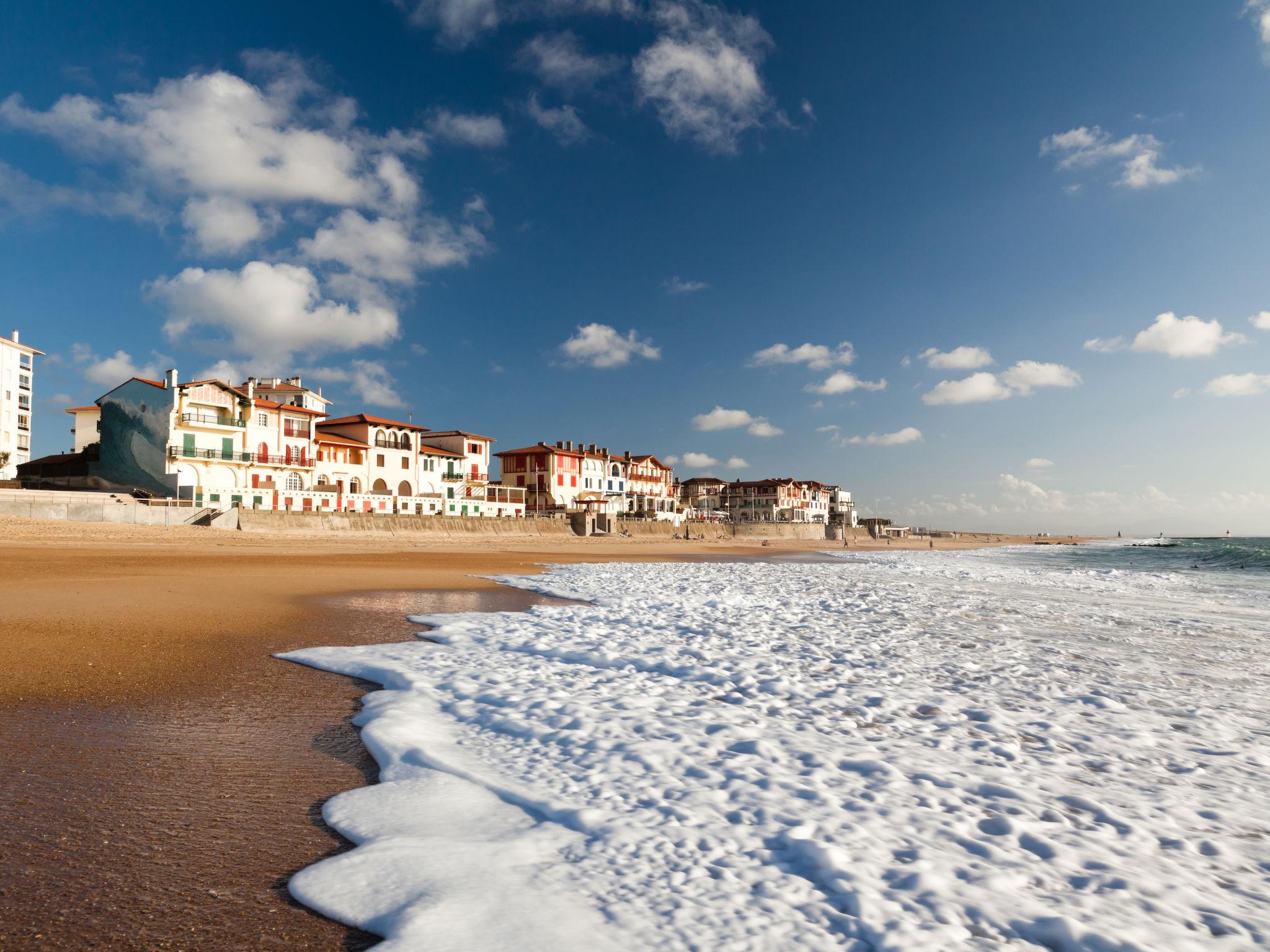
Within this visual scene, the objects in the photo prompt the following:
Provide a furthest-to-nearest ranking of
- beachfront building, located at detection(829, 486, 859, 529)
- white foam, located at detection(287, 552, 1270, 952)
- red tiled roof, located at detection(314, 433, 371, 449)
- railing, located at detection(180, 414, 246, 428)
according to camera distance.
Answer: beachfront building, located at detection(829, 486, 859, 529), red tiled roof, located at detection(314, 433, 371, 449), railing, located at detection(180, 414, 246, 428), white foam, located at detection(287, 552, 1270, 952)

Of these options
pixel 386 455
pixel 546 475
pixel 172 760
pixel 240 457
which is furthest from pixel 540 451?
pixel 172 760

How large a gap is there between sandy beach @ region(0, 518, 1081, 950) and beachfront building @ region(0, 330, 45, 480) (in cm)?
7182

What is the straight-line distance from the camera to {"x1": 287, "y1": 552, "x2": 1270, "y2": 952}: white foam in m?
2.55

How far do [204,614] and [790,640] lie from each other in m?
7.87

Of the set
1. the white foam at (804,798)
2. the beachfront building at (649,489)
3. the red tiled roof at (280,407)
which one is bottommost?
the white foam at (804,798)

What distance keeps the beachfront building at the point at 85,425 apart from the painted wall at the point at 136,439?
3.73 m

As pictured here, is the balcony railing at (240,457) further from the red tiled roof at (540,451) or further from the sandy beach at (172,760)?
the sandy beach at (172,760)

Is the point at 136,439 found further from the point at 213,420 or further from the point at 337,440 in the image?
the point at 337,440

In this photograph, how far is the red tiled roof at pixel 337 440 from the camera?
53000mm

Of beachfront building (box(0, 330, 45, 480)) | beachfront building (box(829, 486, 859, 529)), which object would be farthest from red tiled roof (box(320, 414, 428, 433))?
beachfront building (box(829, 486, 859, 529))

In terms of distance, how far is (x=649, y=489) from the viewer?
88.1 metres

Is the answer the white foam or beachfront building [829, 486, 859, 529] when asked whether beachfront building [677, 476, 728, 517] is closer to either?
beachfront building [829, 486, 859, 529]

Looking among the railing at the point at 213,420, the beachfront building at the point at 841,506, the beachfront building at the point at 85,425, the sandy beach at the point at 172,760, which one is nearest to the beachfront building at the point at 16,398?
the beachfront building at the point at 85,425

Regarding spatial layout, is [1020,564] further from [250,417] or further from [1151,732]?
[250,417]
